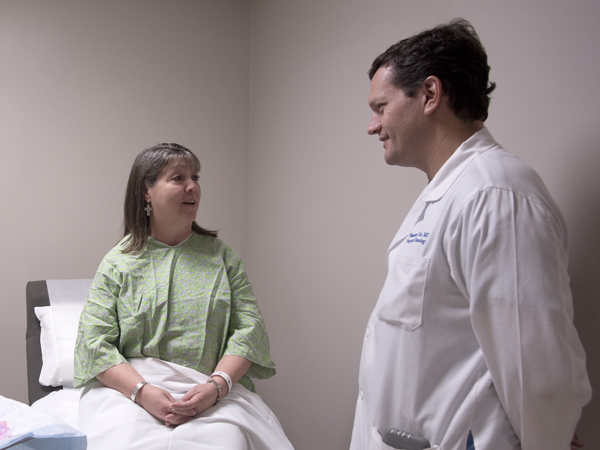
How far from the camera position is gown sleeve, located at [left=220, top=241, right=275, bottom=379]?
1600 mm

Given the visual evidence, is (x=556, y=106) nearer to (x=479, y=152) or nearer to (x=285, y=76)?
(x=479, y=152)

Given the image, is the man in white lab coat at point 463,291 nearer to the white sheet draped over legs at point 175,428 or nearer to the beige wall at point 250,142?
the white sheet draped over legs at point 175,428

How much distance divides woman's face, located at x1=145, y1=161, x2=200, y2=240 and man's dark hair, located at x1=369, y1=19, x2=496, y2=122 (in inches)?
34.2

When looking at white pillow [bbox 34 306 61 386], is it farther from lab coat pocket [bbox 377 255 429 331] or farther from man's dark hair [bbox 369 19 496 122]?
man's dark hair [bbox 369 19 496 122]

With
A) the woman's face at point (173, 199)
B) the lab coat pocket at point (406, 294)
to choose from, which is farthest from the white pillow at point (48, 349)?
the lab coat pocket at point (406, 294)

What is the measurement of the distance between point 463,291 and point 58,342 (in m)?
1.68

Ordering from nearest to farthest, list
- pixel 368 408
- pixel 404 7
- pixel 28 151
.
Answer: pixel 368 408, pixel 404 7, pixel 28 151

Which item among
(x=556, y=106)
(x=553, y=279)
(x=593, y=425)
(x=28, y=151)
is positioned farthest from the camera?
(x=28, y=151)

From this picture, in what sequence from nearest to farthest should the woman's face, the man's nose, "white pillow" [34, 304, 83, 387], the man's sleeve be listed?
the man's sleeve, the man's nose, the woman's face, "white pillow" [34, 304, 83, 387]

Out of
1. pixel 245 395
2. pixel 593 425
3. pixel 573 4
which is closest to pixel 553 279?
pixel 593 425

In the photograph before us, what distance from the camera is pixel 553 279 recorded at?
0.81 meters

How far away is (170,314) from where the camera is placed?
5.22 feet

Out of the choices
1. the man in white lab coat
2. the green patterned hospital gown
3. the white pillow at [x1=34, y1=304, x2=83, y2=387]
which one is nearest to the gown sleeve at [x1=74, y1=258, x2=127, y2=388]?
the green patterned hospital gown

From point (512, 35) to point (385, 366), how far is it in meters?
1.12
